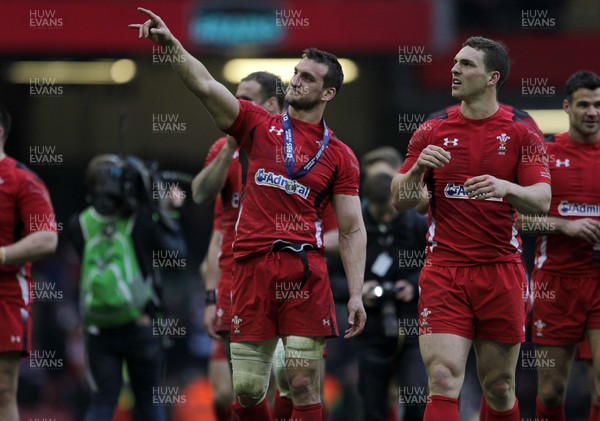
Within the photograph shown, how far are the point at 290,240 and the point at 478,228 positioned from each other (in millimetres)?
1229

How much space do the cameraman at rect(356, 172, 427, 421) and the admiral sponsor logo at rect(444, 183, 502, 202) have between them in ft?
7.26

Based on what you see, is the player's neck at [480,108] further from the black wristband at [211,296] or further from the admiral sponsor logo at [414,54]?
the admiral sponsor logo at [414,54]

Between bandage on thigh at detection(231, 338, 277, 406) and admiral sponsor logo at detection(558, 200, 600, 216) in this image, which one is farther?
admiral sponsor logo at detection(558, 200, 600, 216)

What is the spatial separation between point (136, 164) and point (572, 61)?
11835 millimetres

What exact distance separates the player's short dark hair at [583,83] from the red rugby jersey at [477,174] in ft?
4.26

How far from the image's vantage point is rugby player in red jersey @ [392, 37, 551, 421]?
7.83 m

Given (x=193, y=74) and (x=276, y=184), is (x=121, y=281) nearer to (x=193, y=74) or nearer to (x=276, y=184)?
(x=276, y=184)

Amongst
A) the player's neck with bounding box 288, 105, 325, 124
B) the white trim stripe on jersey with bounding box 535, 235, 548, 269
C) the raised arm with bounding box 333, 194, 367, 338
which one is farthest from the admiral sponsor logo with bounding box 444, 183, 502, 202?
the white trim stripe on jersey with bounding box 535, 235, 548, 269

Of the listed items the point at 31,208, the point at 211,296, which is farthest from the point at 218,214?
the point at 31,208

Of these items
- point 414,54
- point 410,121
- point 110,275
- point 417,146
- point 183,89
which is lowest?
point 110,275

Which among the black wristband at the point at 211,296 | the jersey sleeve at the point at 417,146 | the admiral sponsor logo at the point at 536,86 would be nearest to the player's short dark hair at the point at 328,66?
the jersey sleeve at the point at 417,146

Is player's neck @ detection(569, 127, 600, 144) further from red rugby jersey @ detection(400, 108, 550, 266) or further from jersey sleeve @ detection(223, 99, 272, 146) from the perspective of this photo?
jersey sleeve @ detection(223, 99, 272, 146)

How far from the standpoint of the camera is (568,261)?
30.0ft

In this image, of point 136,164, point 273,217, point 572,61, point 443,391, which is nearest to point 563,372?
point 443,391
